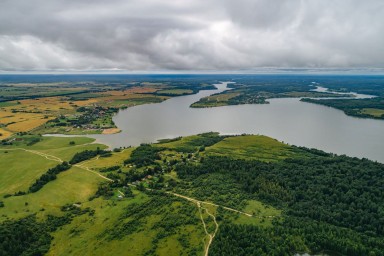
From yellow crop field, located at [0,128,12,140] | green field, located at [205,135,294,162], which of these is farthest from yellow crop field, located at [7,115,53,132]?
green field, located at [205,135,294,162]

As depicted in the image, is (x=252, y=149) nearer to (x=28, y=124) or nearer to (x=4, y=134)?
(x=4, y=134)

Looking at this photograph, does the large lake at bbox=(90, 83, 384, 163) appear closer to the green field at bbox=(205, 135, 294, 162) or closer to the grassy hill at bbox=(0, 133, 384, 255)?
the green field at bbox=(205, 135, 294, 162)

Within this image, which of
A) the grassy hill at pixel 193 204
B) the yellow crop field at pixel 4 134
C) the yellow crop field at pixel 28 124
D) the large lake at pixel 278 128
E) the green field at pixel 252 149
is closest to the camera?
the grassy hill at pixel 193 204

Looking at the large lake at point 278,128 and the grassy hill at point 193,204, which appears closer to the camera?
the grassy hill at point 193,204

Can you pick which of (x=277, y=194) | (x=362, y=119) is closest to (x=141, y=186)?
(x=277, y=194)

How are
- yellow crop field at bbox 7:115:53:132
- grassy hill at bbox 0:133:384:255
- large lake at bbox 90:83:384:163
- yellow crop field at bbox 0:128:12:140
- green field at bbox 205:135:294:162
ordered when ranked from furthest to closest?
yellow crop field at bbox 7:115:53:132, yellow crop field at bbox 0:128:12:140, large lake at bbox 90:83:384:163, green field at bbox 205:135:294:162, grassy hill at bbox 0:133:384:255

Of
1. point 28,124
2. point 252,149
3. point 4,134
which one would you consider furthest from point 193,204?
point 28,124

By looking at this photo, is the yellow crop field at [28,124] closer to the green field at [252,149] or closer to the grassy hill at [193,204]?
the grassy hill at [193,204]

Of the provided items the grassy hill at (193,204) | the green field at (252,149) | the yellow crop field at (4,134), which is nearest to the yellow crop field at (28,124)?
the yellow crop field at (4,134)

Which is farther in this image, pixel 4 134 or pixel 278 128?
pixel 278 128
